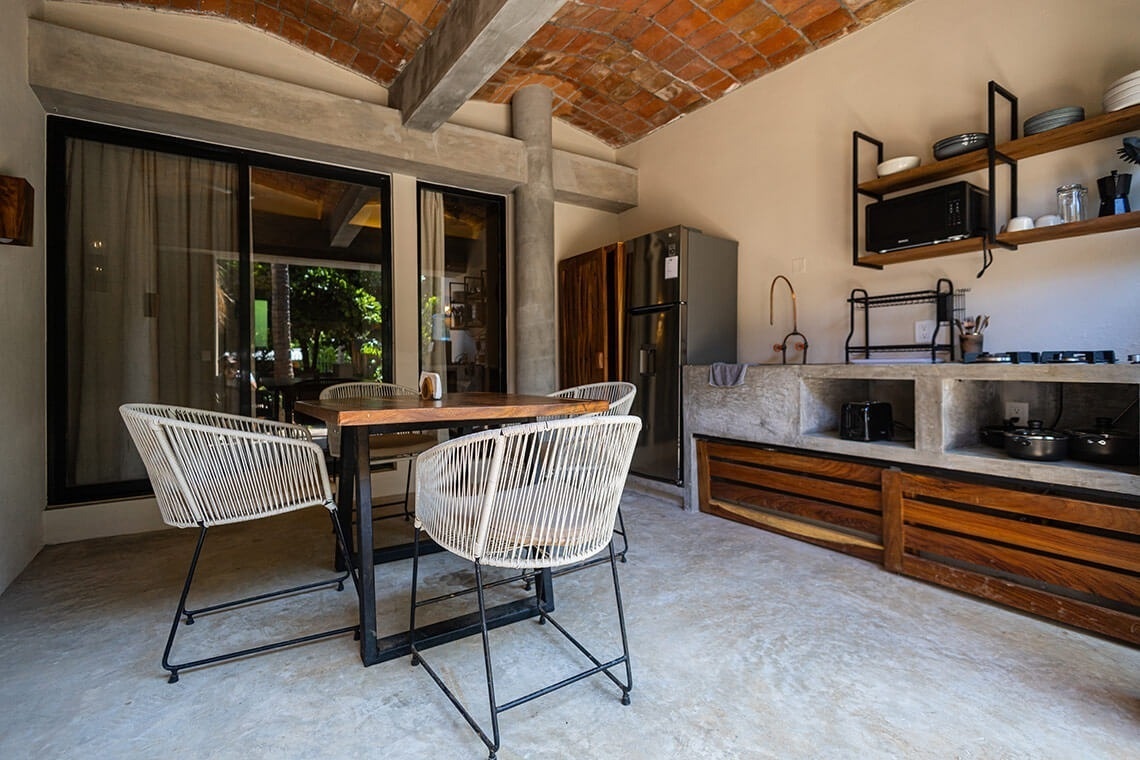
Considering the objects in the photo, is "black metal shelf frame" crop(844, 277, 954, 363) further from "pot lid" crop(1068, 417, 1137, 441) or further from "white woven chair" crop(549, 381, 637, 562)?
"white woven chair" crop(549, 381, 637, 562)

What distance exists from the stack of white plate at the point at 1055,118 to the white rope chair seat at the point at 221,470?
3.49 meters

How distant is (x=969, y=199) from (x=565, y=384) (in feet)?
10.6

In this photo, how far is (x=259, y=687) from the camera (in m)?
1.65

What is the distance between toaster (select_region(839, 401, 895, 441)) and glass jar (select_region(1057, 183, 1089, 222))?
3.82 feet

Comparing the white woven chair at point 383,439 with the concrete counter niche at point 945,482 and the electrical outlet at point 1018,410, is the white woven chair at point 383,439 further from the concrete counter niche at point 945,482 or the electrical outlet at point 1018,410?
the electrical outlet at point 1018,410

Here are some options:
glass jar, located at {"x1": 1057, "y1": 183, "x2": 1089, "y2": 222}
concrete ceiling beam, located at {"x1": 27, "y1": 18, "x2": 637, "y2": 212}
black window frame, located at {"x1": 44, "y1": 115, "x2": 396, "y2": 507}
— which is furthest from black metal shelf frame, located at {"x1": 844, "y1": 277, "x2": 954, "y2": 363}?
black window frame, located at {"x1": 44, "y1": 115, "x2": 396, "y2": 507}

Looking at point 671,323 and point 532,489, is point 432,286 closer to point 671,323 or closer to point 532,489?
point 671,323

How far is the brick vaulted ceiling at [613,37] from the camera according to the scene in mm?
3279

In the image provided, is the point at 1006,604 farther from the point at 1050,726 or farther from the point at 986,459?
the point at 1050,726

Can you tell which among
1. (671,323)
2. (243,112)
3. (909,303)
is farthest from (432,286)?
(909,303)

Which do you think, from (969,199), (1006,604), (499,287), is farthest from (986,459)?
(499,287)

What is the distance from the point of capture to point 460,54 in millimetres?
2900

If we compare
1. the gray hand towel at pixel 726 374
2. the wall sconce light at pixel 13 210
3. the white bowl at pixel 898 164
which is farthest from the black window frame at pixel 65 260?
the white bowl at pixel 898 164

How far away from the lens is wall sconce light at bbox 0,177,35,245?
2.28 metres
